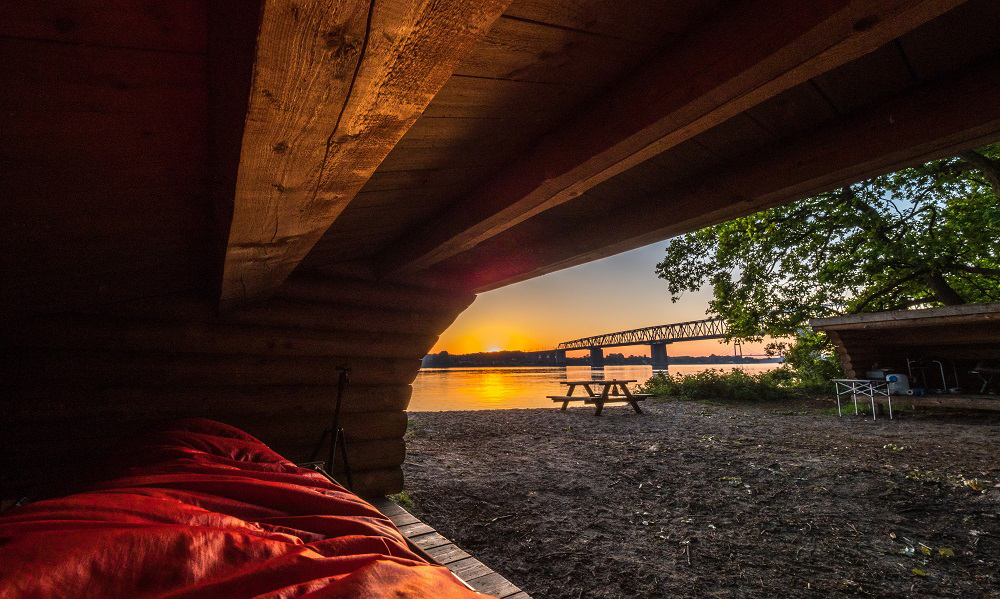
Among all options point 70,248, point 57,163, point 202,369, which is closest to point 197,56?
point 57,163

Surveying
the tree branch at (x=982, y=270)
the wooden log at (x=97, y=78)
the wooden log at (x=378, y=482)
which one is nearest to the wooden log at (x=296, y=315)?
the wooden log at (x=378, y=482)

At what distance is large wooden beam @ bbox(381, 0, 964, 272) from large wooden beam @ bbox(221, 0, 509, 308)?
2.51 feet

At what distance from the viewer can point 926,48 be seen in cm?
144

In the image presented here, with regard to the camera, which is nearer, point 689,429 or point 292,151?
point 292,151

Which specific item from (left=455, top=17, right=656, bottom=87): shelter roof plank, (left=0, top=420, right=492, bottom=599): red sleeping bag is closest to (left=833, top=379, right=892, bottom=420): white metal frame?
(left=455, top=17, right=656, bottom=87): shelter roof plank

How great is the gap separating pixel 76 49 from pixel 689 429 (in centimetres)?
881

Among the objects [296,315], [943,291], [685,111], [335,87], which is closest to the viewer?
[335,87]

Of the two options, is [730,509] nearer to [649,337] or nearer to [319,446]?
[319,446]

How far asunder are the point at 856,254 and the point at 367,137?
14.4 m

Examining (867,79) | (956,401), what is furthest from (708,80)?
(956,401)

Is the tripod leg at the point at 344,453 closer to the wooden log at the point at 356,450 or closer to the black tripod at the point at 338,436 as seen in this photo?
the black tripod at the point at 338,436

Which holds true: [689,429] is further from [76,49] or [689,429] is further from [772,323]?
[76,49]

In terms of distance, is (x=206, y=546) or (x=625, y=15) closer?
(x=206, y=546)

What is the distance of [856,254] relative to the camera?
11531mm
